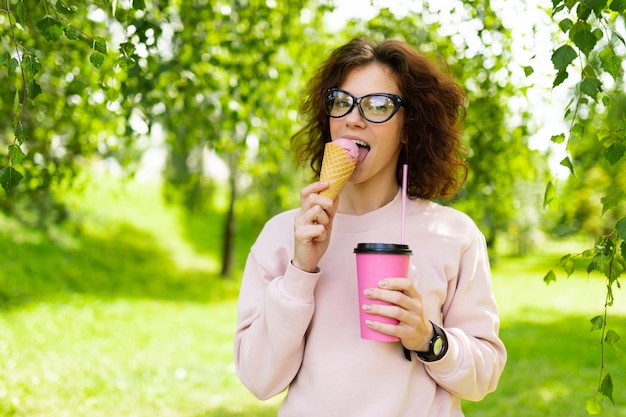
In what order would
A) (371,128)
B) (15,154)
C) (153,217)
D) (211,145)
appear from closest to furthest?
(15,154) → (371,128) → (211,145) → (153,217)

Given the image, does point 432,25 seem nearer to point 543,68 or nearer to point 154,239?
point 543,68

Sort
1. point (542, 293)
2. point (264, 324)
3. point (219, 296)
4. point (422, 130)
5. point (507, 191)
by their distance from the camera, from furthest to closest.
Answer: point (542, 293) < point (219, 296) < point (507, 191) < point (422, 130) < point (264, 324)

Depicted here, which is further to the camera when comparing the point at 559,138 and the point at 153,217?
the point at 153,217

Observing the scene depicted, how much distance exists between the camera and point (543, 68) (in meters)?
3.43

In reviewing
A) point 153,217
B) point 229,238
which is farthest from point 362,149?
point 153,217

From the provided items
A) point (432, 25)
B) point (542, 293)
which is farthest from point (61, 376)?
point (542, 293)

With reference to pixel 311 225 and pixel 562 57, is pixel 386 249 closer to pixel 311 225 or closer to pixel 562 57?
pixel 311 225

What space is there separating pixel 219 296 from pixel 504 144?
9.76m

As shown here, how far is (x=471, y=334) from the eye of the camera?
1.88 m

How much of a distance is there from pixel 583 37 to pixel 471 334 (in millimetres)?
873

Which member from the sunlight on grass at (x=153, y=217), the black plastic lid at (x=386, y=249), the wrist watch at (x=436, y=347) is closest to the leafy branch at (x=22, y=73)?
the black plastic lid at (x=386, y=249)

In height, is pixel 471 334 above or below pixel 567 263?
below

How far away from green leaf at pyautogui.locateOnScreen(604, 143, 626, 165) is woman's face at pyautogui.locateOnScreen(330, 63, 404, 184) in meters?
0.62

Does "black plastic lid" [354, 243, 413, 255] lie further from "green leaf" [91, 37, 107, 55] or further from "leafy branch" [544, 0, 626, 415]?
"green leaf" [91, 37, 107, 55]
